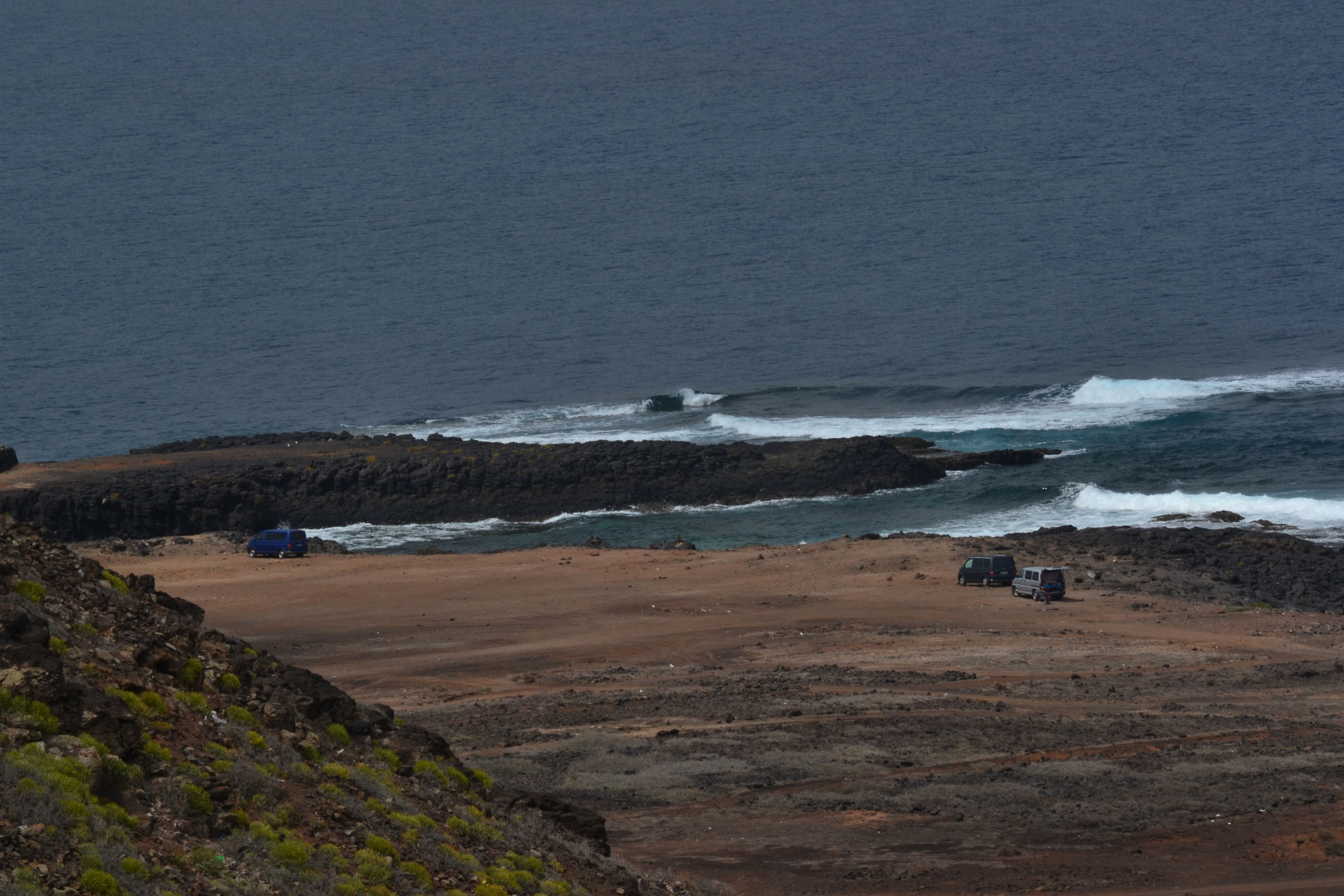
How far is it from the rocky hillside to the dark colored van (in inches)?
947

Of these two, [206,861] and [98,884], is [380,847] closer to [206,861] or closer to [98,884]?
[206,861]

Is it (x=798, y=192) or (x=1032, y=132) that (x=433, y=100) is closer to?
(x=798, y=192)

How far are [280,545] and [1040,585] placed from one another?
83.1 ft

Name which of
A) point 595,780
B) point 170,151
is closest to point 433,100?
point 170,151

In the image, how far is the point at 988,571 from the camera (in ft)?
136

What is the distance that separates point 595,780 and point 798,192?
401 feet

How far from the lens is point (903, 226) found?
130 metres

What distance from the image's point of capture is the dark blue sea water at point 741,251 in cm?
7550

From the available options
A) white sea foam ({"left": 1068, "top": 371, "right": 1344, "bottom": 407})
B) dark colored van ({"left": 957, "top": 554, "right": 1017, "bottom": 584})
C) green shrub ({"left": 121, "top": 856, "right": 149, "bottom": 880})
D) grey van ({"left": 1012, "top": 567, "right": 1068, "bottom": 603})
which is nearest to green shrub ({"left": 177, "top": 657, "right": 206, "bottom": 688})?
green shrub ({"left": 121, "top": 856, "right": 149, "bottom": 880})

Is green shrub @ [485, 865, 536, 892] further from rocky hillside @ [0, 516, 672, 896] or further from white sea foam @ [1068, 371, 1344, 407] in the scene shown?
white sea foam @ [1068, 371, 1344, 407]

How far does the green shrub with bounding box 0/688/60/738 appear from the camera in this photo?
12688 millimetres

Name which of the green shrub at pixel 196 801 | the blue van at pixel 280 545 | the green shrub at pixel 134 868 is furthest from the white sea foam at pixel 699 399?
the green shrub at pixel 134 868

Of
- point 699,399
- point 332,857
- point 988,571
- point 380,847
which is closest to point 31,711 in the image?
point 332,857

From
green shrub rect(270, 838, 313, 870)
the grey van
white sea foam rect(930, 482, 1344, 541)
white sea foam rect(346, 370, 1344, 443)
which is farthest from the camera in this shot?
white sea foam rect(346, 370, 1344, 443)
